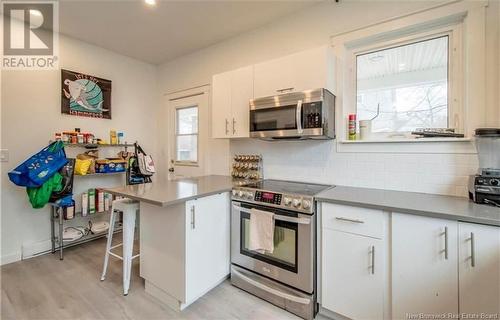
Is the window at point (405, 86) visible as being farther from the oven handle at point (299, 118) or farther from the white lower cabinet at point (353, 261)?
the white lower cabinet at point (353, 261)

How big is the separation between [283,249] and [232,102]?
1.64 metres

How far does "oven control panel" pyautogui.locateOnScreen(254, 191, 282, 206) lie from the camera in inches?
75.6

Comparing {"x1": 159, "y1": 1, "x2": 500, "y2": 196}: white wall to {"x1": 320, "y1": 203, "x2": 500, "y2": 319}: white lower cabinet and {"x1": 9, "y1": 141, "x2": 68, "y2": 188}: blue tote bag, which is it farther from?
{"x1": 9, "y1": 141, "x2": 68, "y2": 188}: blue tote bag

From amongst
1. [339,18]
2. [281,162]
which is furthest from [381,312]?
[339,18]

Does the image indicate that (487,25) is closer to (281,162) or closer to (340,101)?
(340,101)

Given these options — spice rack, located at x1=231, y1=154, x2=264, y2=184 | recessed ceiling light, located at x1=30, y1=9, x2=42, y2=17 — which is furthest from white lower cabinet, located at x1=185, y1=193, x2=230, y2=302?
recessed ceiling light, located at x1=30, y1=9, x2=42, y2=17

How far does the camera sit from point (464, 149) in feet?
5.79

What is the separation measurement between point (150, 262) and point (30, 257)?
6.06ft

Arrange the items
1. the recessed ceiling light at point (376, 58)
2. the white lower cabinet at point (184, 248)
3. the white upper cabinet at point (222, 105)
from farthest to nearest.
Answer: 1. the white upper cabinet at point (222, 105)
2. the recessed ceiling light at point (376, 58)
3. the white lower cabinet at point (184, 248)

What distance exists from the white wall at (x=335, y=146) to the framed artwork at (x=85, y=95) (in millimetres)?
1436

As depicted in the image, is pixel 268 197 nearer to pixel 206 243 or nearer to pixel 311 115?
pixel 206 243

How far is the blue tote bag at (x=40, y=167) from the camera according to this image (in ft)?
7.93

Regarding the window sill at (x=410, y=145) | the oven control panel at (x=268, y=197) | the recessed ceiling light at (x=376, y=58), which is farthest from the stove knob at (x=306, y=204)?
the recessed ceiling light at (x=376, y=58)

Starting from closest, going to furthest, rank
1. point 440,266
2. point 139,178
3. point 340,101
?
point 440,266, point 340,101, point 139,178
